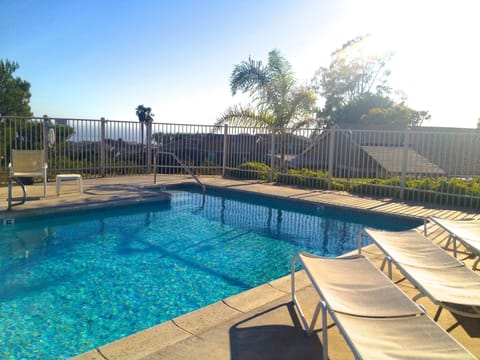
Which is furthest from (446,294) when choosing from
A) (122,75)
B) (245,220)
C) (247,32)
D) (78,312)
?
(122,75)

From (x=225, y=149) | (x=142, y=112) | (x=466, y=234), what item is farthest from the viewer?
(x=142, y=112)

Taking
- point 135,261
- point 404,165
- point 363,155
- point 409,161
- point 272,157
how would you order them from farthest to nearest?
point 272,157
point 363,155
point 409,161
point 404,165
point 135,261

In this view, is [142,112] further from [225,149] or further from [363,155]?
[363,155]

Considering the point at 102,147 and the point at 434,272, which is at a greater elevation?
the point at 102,147

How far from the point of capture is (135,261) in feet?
16.0

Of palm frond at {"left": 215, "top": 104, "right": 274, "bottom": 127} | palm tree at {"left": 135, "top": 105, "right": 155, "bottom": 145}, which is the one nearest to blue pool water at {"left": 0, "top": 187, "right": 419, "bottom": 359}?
palm frond at {"left": 215, "top": 104, "right": 274, "bottom": 127}

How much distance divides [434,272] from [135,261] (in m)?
3.58

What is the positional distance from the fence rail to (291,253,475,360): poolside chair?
6547 millimetres

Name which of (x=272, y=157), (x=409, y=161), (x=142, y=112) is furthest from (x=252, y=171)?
(x=142, y=112)

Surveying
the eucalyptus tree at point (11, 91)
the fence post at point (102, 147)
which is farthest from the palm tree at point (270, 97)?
the eucalyptus tree at point (11, 91)

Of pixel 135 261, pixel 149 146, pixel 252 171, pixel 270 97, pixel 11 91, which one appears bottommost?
pixel 135 261

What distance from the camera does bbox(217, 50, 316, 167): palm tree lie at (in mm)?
13148

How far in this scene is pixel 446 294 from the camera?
2525 millimetres

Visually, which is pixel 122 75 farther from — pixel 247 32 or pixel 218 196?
pixel 218 196
